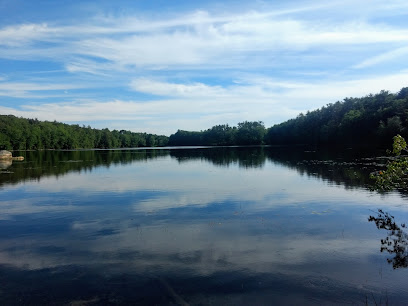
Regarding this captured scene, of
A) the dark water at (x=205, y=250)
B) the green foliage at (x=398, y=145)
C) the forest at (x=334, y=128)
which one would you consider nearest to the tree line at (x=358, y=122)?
the forest at (x=334, y=128)

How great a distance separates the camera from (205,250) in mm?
12914

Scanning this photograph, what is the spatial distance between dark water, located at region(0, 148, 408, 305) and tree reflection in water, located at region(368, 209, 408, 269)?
0.06 meters

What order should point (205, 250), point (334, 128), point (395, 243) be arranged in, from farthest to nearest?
point (334, 128) → point (395, 243) → point (205, 250)

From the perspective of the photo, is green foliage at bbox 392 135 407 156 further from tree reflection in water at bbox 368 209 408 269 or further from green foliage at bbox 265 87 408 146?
green foliage at bbox 265 87 408 146

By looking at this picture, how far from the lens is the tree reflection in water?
11.6 meters

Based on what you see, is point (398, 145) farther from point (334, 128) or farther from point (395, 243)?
point (334, 128)

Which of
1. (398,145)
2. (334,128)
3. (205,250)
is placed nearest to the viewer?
(398,145)

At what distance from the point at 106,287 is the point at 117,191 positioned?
18949 mm

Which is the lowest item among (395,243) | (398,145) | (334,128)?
(395,243)

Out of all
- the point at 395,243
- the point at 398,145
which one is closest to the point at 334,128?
the point at 395,243

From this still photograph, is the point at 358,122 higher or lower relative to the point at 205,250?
higher

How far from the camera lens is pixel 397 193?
24672 millimetres

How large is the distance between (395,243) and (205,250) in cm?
757

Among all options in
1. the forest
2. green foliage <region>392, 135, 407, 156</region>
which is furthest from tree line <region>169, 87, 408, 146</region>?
green foliage <region>392, 135, 407, 156</region>
